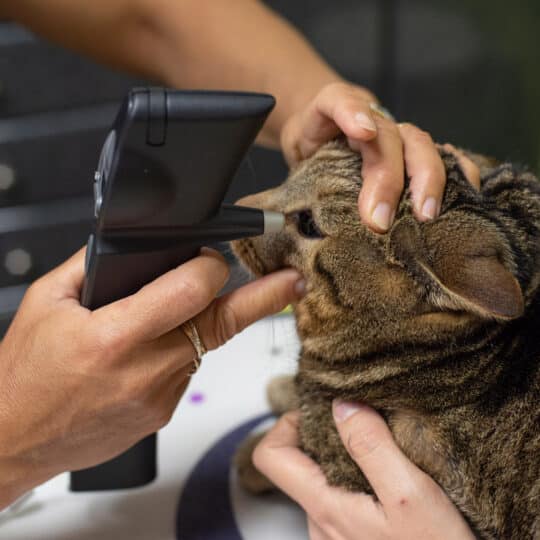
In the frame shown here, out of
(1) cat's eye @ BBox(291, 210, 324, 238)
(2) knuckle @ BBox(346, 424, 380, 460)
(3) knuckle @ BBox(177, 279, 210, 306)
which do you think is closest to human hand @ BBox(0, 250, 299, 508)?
(3) knuckle @ BBox(177, 279, 210, 306)

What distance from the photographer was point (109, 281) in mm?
866

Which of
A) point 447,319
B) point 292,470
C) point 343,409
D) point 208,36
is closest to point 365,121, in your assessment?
point 447,319

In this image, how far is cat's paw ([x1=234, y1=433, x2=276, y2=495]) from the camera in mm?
1201

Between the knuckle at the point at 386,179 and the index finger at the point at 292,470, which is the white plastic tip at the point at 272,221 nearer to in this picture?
the knuckle at the point at 386,179

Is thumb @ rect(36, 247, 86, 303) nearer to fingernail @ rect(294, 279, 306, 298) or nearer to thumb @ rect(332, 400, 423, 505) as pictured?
fingernail @ rect(294, 279, 306, 298)

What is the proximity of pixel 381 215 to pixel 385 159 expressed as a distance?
90 millimetres

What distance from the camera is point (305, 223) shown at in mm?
1106

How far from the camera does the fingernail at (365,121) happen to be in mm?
1003

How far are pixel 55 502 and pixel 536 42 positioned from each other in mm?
2307

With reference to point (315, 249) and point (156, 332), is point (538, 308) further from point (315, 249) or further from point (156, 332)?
point (156, 332)

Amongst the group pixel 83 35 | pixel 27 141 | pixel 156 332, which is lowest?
pixel 27 141

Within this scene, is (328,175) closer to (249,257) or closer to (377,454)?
(249,257)

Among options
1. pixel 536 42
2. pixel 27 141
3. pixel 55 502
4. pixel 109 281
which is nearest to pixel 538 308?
pixel 109 281

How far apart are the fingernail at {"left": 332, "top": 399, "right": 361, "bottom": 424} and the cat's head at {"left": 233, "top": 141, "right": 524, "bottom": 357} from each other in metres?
0.08
